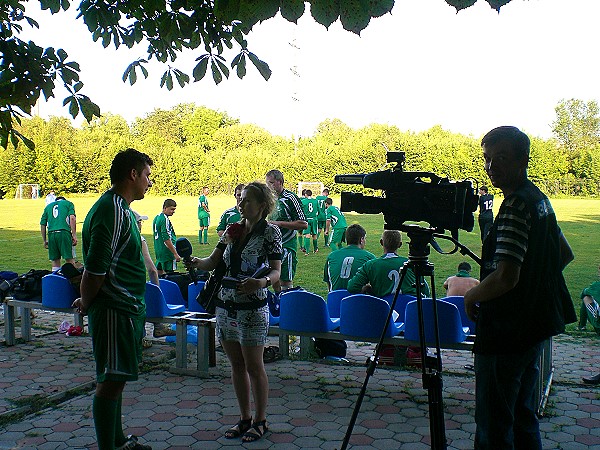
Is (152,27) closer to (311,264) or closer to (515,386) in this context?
(515,386)

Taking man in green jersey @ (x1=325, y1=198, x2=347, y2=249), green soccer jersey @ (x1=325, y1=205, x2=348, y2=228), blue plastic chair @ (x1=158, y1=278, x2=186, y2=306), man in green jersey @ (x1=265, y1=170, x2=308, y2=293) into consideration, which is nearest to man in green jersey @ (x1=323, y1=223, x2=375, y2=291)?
man in green jersey @ (x1=265, y1=170, x2=308, y2=293)

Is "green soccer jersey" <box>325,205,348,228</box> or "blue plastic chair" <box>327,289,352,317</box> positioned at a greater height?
"green soccer jersey" <box>325,205,348,228</box>

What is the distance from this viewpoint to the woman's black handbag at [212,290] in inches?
160

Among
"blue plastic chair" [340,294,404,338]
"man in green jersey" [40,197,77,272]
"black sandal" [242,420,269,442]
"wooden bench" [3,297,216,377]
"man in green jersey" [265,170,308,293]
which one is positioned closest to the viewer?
"black sandal" [242,420,269,442]

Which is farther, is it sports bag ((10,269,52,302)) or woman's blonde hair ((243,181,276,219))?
sports bag ((10,269,52,302))

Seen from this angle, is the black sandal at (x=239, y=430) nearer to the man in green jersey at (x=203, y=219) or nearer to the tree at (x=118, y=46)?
the tree at (x=118, y=46)

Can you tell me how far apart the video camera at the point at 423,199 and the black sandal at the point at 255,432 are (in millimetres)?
1794

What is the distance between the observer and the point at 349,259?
6.76 metres

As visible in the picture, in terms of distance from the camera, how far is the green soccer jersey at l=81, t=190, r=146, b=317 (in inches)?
134

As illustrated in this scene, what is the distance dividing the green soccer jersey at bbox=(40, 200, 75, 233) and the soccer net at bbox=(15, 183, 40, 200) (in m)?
45.8

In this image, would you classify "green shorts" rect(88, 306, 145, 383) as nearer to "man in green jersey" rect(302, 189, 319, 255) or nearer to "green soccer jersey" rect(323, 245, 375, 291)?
"green soccer jersey" rect(323, 245, 375, 291)

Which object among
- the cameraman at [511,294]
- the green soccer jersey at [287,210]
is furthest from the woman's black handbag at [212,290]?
the green soccer jersey at [287,210]

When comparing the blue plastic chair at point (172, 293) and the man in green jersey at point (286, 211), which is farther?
the man in green jersey at point (286, 211)

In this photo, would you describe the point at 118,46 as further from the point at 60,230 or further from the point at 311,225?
the point at 311,225
